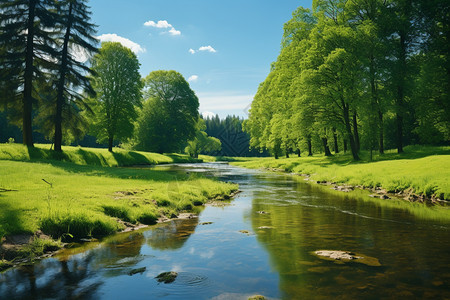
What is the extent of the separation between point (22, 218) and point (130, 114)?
42185mm

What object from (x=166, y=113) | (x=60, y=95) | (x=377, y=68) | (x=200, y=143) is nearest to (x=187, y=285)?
(x=60, y=95)

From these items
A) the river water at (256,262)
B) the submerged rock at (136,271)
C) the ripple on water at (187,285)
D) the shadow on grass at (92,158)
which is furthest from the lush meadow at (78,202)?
the shadow on grass at (92,158)

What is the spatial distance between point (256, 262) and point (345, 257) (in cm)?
259

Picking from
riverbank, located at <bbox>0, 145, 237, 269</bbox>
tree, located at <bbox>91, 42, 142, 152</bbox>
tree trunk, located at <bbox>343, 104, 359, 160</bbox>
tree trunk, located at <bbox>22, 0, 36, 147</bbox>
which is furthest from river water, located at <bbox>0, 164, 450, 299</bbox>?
tree, located at <bbox>91, 42, 142, 152</bbox>

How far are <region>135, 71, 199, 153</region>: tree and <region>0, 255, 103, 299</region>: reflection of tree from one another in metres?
65.6

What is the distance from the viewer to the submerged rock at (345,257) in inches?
325

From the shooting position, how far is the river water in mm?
6539

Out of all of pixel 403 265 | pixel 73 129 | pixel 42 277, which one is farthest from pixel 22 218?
pixel 73 129

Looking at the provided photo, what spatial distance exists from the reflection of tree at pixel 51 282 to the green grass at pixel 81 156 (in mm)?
21055

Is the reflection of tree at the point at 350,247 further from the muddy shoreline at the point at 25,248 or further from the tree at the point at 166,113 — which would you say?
the tree at the point at 166,113

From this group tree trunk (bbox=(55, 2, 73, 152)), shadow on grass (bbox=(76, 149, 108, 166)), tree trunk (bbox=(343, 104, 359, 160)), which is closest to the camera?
tree trunk (bbox=(55, 2, 73, 152))

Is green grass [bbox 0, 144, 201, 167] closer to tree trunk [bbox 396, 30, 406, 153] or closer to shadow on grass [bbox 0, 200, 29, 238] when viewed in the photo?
shadow on grass [bbox 0, 200, 29, 238]

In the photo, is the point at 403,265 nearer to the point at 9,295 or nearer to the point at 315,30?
the point at 9,295

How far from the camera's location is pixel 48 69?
101ft
